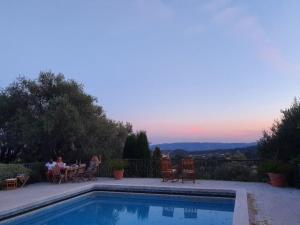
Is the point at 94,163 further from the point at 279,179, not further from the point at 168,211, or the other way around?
the point at 279,179

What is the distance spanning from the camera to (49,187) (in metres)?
11.4

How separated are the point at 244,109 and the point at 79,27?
8062 mm

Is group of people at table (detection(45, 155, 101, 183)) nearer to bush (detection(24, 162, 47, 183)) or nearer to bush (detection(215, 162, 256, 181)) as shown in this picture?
bush (detection(24, 162, 47, 183))

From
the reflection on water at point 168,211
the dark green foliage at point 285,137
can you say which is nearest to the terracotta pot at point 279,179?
the dark green foliage at point 285,137

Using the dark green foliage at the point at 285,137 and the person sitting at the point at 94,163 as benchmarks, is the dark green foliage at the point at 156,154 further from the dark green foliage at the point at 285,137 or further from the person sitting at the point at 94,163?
the dark green foliage at the point at 285,137

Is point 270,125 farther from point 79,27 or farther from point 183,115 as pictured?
point 79,27

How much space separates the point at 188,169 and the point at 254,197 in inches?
142

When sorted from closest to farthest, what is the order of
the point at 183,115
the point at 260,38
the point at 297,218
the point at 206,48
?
the point at 297,218, the point at 260,38, the point at 206,48, the point at 183,115

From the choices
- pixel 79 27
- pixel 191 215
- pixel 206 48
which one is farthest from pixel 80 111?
pixel 191 215

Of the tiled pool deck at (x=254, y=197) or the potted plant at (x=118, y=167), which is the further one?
the potted plant at (x=118, y=167)

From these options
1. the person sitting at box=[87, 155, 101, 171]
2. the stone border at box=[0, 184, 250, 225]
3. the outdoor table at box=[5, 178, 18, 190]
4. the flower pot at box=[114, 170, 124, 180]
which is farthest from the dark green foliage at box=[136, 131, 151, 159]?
the outdoor table at box=[5, 178, 18, 190]

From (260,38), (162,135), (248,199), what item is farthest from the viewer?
(162,135)

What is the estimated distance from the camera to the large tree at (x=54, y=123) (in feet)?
43.8

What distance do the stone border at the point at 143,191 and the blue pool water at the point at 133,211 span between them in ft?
0.45
